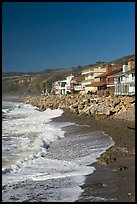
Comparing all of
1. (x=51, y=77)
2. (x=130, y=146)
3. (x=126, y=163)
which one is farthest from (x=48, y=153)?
(x=51, y=77)

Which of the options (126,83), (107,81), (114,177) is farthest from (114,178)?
(107,81)

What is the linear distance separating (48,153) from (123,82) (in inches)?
1184

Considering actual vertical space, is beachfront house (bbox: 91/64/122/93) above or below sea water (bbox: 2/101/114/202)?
above

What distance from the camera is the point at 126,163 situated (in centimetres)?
1099

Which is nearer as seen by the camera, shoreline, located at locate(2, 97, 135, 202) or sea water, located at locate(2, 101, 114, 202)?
shoreline, located at locate(2, 97, 135, 202)

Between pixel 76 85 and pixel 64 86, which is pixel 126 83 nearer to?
pixel 76 85

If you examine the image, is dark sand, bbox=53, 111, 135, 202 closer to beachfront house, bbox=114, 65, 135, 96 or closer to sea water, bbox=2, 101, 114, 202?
sea water, bbox=2, 101, 114, 202

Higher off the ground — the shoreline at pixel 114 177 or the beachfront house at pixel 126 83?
the beachfront house at pixel 126 83

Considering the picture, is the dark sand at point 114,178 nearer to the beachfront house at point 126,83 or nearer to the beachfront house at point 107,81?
the beachfront house at point 126,83

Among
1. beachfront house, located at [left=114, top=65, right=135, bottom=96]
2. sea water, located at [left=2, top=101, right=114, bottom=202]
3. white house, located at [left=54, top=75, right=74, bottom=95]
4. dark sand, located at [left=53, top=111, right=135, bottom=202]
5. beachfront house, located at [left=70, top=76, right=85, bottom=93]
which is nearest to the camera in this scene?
dark sand, located at [left=53, top=111, right=135, bottom=202]

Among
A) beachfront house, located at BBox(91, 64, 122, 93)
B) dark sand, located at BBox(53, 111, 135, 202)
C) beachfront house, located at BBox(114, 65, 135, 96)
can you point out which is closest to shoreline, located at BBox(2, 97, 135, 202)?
dark sand, located at BBox(53, 111, 135, 202)

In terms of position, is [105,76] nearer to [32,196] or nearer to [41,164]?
[41,164]

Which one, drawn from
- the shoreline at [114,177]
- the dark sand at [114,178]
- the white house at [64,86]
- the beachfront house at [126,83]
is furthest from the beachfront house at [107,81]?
the dark sand at [114,178]

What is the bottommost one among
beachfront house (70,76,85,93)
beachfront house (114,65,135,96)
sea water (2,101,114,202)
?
sea water (2,101,114,202)
